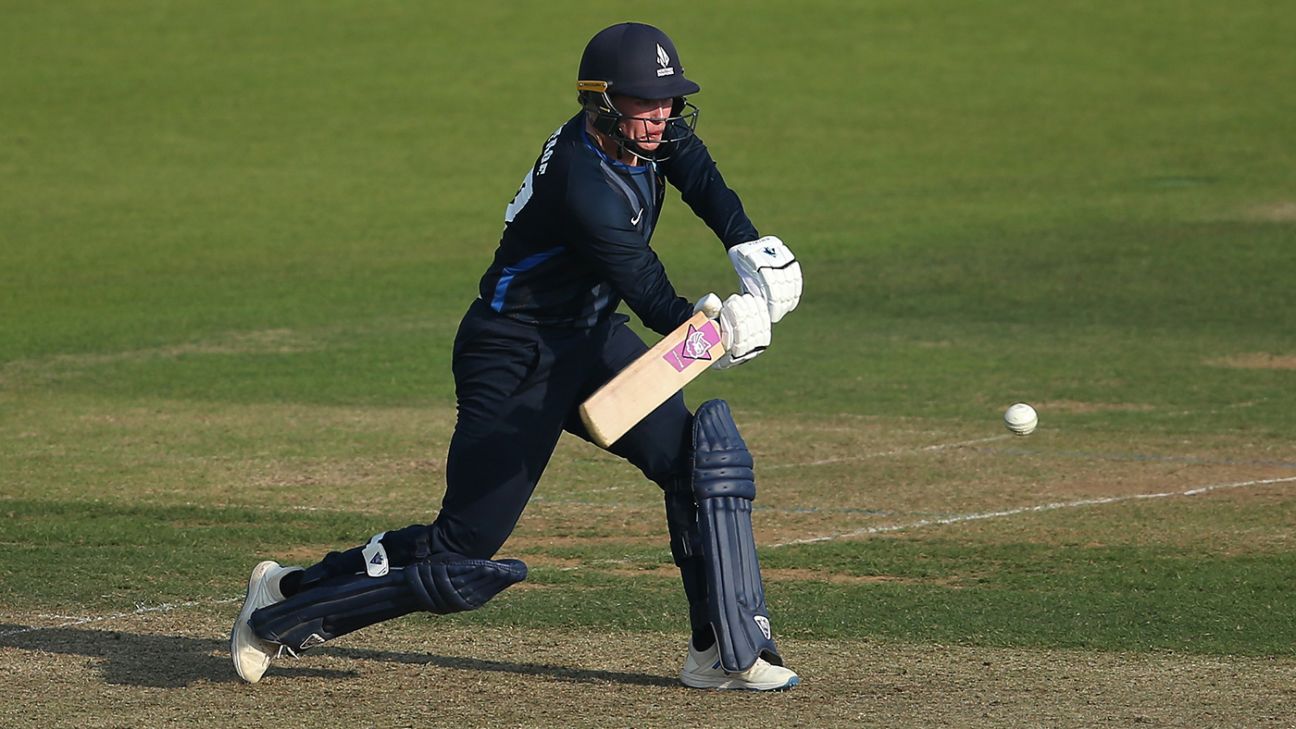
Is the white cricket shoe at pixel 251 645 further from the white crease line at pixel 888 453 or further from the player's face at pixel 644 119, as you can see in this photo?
the white crease line at pixel 888 453

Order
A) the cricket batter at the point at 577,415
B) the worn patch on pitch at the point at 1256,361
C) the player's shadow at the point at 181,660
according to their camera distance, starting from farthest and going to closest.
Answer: the worn patch on pitch at the point at 1256,361 → the player's shadow at the point at 181,660 → the cricket batter at the point at 577,415

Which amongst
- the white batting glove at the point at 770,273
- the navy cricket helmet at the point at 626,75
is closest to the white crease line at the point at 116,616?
the navy cricket helmet at the point at 626,75

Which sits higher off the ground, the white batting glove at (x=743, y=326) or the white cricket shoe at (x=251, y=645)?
the white batting glove at (x=743, y=326)

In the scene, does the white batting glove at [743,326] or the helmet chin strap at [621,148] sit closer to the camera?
the white batting glove at [743,326]

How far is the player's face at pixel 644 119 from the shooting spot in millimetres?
6301

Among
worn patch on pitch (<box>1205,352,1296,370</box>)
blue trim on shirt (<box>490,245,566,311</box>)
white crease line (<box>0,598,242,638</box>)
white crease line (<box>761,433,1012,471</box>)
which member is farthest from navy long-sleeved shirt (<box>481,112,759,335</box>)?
worn patch on pitch (<box>1205,352,1296,370</box>)

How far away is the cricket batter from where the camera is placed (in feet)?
20.5

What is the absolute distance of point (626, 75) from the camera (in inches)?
246

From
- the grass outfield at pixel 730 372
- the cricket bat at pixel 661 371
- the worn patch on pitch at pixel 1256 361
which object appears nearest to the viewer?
the cricket bat at pixel 661 371

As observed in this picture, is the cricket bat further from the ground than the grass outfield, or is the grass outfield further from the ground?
the cricket bat

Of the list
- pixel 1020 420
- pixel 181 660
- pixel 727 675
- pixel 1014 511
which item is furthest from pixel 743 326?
pixel 1014 511

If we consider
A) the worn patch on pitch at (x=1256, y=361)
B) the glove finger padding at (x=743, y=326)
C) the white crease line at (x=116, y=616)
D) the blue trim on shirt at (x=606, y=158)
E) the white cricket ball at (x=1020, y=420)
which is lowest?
the white crease line at (x=116, y=616)

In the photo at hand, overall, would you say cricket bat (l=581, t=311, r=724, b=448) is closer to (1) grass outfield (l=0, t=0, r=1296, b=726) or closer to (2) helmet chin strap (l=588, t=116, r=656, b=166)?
(2) helmet chin strap (l=588, t=116, r=656, b=166)

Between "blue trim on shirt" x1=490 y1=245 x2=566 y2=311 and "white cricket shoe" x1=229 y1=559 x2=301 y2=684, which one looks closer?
"blue trim on shirt" x1=490 y1=245 x2=566 y2=311
